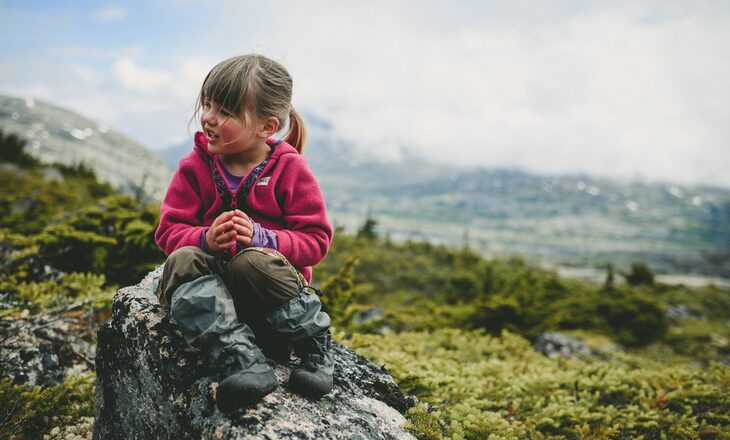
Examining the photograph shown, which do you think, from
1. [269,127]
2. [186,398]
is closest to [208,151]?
[269,127]

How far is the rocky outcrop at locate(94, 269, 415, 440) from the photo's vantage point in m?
1.87

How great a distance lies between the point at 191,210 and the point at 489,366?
12.3ft

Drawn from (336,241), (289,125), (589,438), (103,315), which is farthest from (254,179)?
(336,241)

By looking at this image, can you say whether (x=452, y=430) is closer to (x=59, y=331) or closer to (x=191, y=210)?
(x=191, y=210)

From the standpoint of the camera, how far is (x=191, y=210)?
7.71ft

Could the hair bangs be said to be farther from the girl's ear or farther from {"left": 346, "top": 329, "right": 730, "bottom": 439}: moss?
{"left": 346, "top": 329, "right": 730, "bottom": 439}: moss

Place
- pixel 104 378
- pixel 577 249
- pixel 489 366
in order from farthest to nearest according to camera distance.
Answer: pixel 577 249, pixel 489 366, pixel 104 378

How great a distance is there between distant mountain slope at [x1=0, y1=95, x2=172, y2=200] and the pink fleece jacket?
97.7m

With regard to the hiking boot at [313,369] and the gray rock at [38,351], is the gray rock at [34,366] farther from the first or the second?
the hiking boot at [313,369]

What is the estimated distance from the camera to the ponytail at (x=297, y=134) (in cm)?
276

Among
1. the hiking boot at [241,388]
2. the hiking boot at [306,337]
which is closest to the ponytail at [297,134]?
the hiking boot at [306,337]

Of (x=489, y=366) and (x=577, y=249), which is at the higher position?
(x=489, y=366)

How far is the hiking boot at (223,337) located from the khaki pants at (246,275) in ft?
0.31

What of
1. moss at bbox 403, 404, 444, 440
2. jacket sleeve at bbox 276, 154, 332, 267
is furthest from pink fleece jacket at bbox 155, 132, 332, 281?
moss at bbox 403, 404, 444, 440
